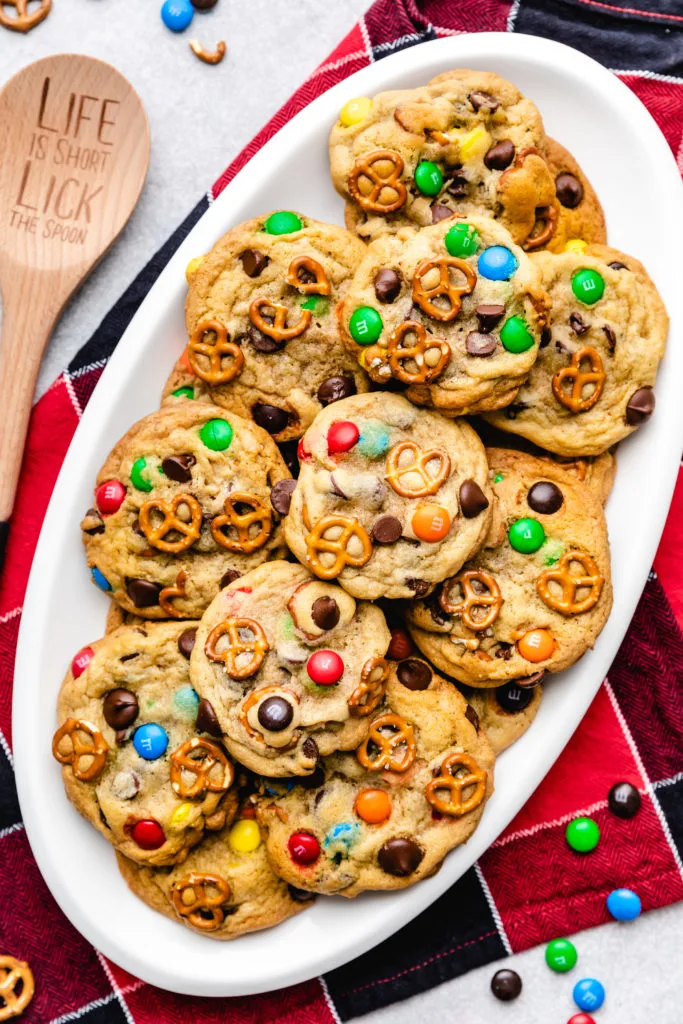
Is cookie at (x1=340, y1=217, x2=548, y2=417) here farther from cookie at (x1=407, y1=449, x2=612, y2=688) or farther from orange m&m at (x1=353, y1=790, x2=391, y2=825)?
orange m&m at (x1=353, y1=790, x2=391, y2=825)

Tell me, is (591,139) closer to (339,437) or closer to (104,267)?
(339,437)

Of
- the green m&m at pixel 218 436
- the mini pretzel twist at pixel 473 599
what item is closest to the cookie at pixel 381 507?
the mini pretzel twist at pixel 473 599

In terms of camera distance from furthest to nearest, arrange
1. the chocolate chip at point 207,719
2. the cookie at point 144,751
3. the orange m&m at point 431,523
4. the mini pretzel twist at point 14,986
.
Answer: the mini pretzel twist at point 14,986, the cookie at point 144,751, the chocolate chip at point 207,719, the orange m&m at point 431,523

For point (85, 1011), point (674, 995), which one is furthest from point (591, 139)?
point (85, 1011)

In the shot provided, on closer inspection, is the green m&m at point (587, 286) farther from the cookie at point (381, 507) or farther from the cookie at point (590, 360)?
the cookie at point (381, 507)

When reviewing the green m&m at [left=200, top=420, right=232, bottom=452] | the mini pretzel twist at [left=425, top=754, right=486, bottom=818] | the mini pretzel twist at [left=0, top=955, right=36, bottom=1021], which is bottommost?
the mini pretzel twist at [left=0, top=955, right=36, bottom=1021]

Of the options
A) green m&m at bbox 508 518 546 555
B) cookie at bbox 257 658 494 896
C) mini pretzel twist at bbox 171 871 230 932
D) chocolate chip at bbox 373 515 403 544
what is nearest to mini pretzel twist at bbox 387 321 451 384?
chocolate chip at bbox 373 515 403 544

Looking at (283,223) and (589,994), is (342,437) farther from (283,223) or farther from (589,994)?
(589,994)
